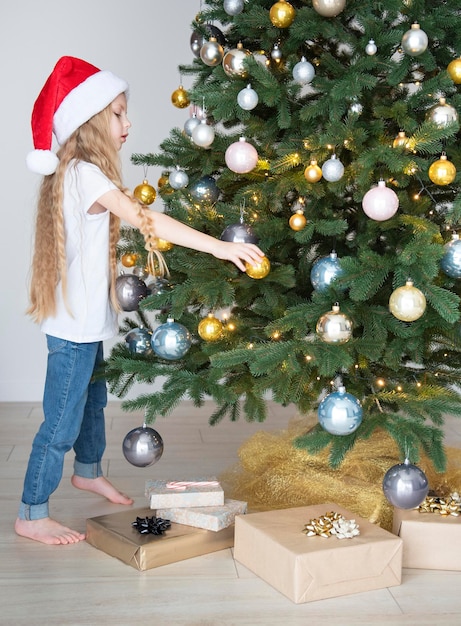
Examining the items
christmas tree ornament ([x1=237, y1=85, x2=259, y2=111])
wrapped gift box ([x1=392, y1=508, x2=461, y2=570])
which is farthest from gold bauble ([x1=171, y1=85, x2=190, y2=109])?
wrapped gift box ([x1=392, y1=508, x2=461, y2=570])

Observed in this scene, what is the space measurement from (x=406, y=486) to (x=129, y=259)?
0.98 metres

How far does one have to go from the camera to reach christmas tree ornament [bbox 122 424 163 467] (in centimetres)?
213

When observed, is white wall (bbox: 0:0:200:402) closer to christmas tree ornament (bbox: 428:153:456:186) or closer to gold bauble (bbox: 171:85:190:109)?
gold bauble (bbox: 171:85:190:109)

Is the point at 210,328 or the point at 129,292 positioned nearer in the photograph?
the point at 210,328

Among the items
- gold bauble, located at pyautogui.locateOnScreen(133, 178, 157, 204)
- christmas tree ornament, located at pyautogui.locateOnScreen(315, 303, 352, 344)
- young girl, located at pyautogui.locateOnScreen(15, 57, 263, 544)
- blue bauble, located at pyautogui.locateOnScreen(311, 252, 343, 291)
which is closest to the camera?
christmas tree ornament, located at pyautogui.locateOnScreen(315, 303, 352, 344)

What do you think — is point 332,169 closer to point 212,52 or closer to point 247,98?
point 247,98

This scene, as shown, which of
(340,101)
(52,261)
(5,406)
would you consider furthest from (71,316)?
(5,406)

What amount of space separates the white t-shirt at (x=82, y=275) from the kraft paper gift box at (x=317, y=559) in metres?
→ 0.65

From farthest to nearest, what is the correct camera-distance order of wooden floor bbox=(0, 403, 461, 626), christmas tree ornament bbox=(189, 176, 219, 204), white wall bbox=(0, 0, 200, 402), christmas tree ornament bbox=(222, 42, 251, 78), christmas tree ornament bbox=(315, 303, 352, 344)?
white wall bbox=(0, 0, 200, 402)
christmas tree ornament bbox=(189, 176, 219, 204)
christmas tree ornament bbox=(222, 42, 251, 78)
christmas tree ornament bbox=(315, 303, 352, 344)
wooden floor bbox=(0, 403, 461, 626)

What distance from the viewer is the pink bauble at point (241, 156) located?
1.94 meters

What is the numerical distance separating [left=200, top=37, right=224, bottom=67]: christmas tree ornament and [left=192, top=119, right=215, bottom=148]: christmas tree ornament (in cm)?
18

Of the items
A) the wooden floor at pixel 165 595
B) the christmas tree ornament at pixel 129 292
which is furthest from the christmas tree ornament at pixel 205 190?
the wooden floor at pixel 165 595

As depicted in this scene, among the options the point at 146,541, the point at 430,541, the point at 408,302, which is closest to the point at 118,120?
the point at 408,302

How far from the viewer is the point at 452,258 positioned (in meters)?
1.79
